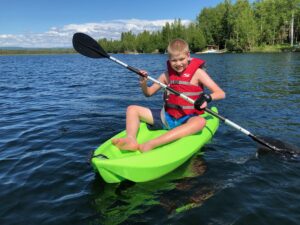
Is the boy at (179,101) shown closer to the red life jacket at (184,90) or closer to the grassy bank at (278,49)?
the red life jacket at (184,90)

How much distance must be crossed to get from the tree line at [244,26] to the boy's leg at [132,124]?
58.6m

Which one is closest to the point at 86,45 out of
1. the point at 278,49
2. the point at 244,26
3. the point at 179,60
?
the point at 179,60

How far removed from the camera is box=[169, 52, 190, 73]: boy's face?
4789mm

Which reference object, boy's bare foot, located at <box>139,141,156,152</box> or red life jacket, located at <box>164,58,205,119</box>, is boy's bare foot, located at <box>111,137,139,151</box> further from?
red life jacket, located at <box>164,58,205,119</box>

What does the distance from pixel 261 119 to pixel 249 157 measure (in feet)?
8.79

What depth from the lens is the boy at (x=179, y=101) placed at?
4699mm

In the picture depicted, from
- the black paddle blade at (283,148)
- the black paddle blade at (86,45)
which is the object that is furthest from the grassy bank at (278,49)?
the black paddle blade at (86,45)

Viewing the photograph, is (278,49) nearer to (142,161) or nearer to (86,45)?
(86,45)

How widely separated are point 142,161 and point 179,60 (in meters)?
1.73

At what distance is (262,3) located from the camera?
66250 mm

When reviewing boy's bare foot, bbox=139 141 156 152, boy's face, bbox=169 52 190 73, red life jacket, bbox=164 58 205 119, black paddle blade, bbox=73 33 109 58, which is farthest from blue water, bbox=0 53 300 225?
black paddle blade, bbox=73 33 109 58

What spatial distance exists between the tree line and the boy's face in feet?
191

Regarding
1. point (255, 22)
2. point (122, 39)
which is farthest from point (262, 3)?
point (122, 39)

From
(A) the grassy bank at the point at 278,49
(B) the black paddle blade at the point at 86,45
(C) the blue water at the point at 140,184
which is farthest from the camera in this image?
(A) the grassy bank at the point at 278,49
